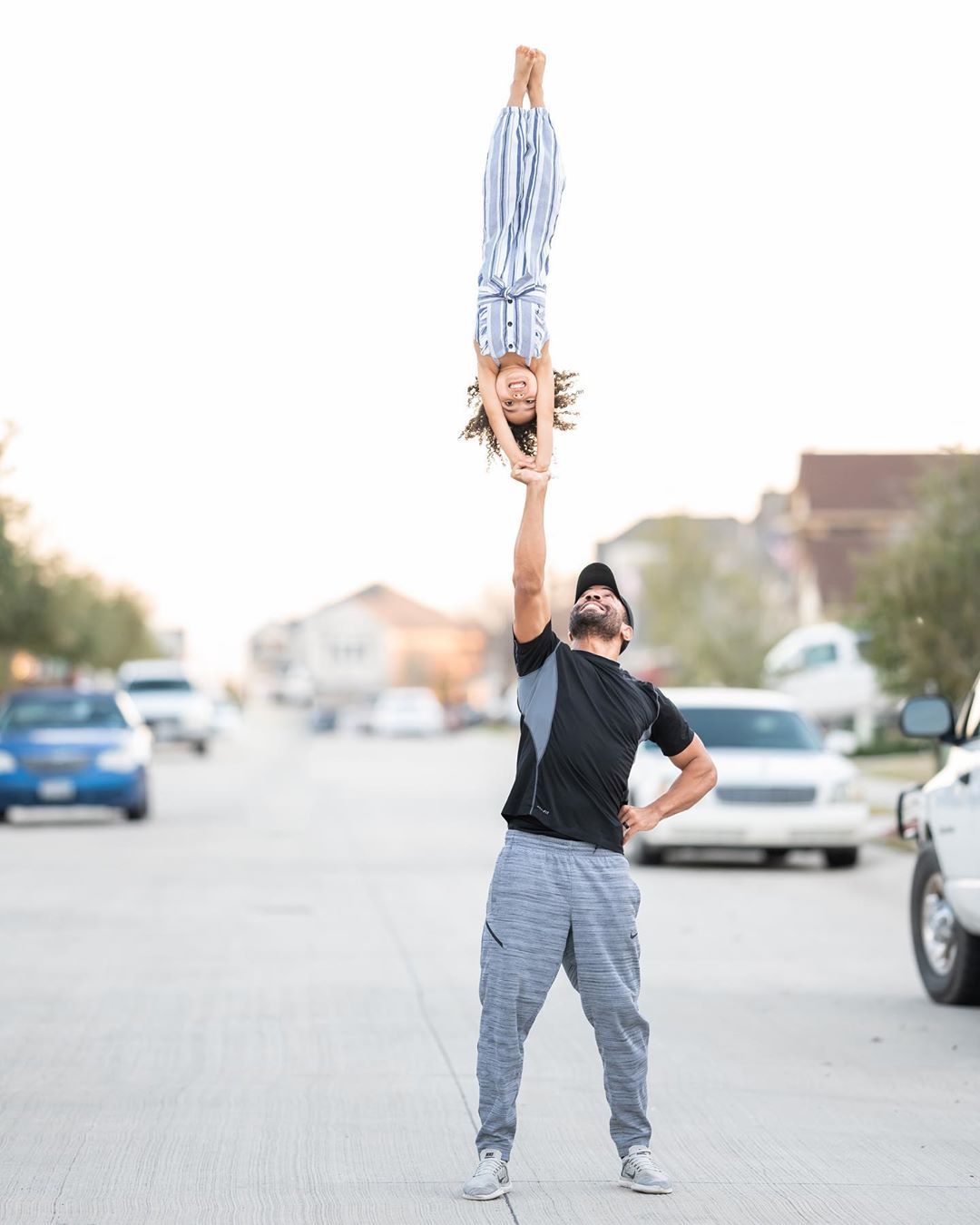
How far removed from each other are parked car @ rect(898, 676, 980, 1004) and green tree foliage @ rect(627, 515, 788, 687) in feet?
98.7

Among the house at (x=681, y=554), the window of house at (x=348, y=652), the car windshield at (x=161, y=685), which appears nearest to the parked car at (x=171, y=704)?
the car windshield at (x=161, y=685)

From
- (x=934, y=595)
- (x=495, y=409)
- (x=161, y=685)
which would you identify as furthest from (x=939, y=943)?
(x=161, y=685)

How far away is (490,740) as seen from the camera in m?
74.9

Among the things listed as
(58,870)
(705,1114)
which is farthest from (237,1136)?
(58,870)

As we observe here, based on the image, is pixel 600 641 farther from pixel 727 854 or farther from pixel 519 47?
pixel 727 854

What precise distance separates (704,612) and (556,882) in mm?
48870

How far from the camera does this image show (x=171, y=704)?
49.0 meters

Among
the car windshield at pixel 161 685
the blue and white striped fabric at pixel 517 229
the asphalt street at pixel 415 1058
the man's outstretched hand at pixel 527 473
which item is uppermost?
the blue and white striped fabric at pixel 517 229

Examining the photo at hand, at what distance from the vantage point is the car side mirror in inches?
416

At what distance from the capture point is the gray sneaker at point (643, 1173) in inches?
261

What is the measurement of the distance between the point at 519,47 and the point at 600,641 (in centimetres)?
187

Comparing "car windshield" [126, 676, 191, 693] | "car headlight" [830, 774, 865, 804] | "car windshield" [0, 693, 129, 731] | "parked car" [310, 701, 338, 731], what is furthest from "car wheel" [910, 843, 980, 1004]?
"parked car" [310, 701, 338, 731]

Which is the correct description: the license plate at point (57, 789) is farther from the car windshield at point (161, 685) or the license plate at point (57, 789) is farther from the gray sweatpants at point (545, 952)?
the car windshield at point (161, 685)

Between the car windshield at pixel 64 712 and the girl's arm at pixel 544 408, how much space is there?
20.5m
